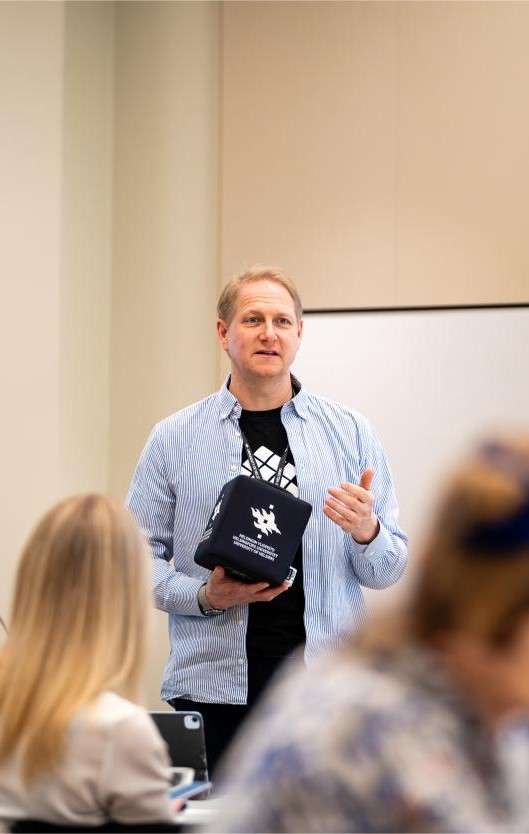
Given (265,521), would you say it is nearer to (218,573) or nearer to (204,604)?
(218,573)

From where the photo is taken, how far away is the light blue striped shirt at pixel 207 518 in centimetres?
295

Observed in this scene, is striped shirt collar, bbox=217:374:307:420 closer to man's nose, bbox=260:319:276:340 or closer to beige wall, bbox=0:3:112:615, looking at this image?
man's nose, bbox=260:319:276:340

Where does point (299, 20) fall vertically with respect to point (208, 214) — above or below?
above

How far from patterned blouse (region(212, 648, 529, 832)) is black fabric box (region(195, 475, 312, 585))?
1501 mm

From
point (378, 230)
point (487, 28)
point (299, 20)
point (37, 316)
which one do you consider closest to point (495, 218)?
point (378, 230)

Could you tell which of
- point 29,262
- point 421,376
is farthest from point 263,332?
point 29,262

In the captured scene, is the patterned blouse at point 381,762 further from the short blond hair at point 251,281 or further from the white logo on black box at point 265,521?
the short blond hair at point 251,281

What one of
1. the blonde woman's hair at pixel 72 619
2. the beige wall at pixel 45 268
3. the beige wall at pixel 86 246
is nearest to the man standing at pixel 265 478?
the blonde woman's hair at pixel 72 619

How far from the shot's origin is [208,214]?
528cm

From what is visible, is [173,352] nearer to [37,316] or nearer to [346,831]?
[37,316]

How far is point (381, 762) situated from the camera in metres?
1.19

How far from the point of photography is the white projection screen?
4.77m

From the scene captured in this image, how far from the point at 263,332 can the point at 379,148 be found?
2090mm

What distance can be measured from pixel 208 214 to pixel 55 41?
0.97 metres
